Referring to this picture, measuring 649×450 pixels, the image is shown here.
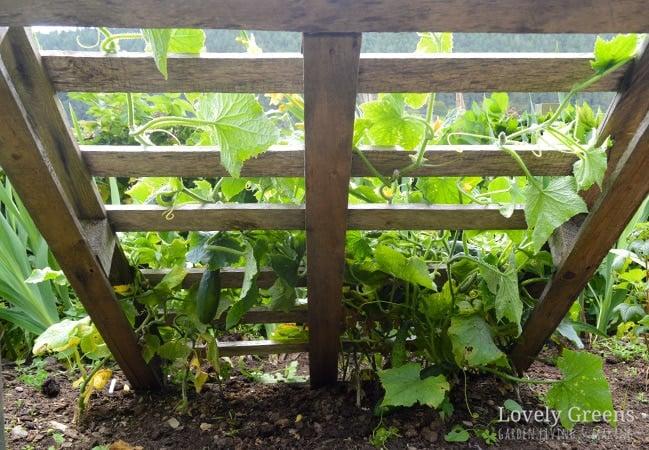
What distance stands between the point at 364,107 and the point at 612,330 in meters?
1.40

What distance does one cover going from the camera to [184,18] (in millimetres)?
828

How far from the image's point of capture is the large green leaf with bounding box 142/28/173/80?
2.90 ft

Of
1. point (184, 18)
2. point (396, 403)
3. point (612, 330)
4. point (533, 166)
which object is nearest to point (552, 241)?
point (533, 166)

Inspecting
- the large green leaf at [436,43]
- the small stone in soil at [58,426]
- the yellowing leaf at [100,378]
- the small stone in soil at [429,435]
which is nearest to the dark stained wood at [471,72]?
the large green leaf at [436,43]

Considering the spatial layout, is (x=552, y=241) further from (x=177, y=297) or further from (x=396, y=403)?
(x=177, y=297)

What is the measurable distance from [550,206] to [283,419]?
3.01 feet

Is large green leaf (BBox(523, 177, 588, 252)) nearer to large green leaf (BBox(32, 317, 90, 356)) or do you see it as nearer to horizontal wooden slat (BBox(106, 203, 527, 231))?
horizontal wooden slat (BBox(106, 203, 527, 231))

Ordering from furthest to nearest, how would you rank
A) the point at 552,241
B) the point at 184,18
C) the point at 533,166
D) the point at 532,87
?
the point at 552,241, the point at 533,166, the point at 532,87, the point at 184,18

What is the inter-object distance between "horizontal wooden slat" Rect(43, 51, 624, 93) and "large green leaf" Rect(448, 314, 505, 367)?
0.62 metres

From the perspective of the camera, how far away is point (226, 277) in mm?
1524

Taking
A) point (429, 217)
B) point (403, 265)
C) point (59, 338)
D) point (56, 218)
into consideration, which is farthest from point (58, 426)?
point (429, 217)

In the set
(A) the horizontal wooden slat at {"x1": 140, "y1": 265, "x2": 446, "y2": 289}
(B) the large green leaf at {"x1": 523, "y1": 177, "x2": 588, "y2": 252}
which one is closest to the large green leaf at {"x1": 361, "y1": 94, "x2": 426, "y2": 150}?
(B) the large green leaf at {"x1": 523, "y1": 177, "x2": 588, "y2": 252}

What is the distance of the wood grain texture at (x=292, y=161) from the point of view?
1.15m

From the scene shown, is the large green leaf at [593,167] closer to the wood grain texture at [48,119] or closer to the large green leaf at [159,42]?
the large green leaf at [159,42]
